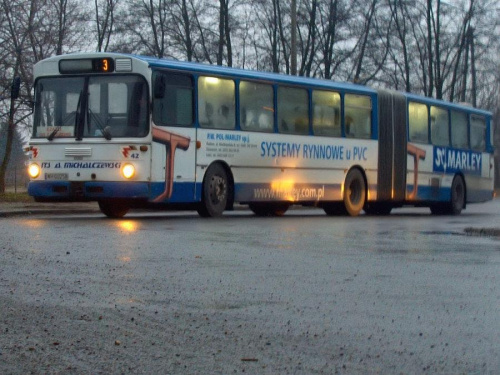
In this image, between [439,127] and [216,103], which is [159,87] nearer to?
[216,103]

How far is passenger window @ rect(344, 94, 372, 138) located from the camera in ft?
84.7

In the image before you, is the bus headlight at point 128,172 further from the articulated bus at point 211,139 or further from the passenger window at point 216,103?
the passenger window at point 216,103

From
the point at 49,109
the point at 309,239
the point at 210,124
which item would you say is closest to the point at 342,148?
the point at 210,124

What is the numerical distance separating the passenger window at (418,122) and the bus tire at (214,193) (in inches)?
303

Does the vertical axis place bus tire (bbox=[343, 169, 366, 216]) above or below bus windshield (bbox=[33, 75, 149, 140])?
below

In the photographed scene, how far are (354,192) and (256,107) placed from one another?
389 centimetres

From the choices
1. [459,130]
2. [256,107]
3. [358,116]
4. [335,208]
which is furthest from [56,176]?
[459,130]

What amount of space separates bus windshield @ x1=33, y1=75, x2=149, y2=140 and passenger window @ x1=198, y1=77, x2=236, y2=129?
4.98 feet

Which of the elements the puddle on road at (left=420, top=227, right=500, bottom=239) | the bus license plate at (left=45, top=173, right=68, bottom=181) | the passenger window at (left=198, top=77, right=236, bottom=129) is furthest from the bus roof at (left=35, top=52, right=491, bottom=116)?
the puddle on road at (left=420, top=227, right=500, bottom=239)

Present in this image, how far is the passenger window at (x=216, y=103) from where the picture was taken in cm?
2150

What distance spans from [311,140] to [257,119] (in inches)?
72.6

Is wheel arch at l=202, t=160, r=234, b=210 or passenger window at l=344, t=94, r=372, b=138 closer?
wheel arch at l=202, t=160, r=234, b=210

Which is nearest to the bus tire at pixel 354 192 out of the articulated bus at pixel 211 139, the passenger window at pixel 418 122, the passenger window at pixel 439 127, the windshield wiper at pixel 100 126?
the articulated bus at pixel 211 139

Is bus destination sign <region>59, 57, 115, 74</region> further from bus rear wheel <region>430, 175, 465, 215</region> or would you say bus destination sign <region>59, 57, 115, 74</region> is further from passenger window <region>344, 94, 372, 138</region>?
bus rear wheel <region>430, 175, 465, 215</region>
